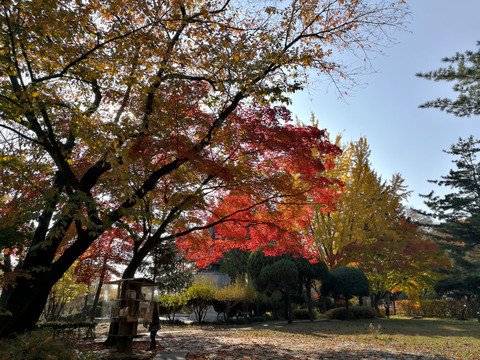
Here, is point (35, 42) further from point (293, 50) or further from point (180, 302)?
point (180, 302)

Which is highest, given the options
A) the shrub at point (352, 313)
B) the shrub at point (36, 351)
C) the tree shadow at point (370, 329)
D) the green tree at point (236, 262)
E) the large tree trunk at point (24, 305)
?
the green tree at point (236, 262)

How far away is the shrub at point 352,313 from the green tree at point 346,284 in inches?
32.7

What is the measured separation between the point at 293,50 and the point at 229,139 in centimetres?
277

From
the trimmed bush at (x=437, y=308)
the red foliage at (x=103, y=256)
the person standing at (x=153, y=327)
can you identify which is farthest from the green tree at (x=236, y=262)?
A: the person standing at (x=153, y=327)

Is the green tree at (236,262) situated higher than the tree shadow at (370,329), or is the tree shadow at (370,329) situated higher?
the green tree at (236,262)

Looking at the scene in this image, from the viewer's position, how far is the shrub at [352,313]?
19.1m

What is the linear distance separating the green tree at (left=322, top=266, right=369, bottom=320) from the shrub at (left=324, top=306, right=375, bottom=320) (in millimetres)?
831

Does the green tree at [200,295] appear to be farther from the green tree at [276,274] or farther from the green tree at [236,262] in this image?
the green tree at [236,262]

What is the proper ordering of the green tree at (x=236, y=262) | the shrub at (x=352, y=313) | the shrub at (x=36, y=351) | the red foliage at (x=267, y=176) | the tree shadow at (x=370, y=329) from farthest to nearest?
the green tree at (x=236, y=262) → the shrub at (x=352, y=313) → the tree shadow at (x=370, y=329) → the red foliage at (x=267, y=176) → the shrub at (x=36, y=351)

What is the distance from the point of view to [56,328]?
10609 mm

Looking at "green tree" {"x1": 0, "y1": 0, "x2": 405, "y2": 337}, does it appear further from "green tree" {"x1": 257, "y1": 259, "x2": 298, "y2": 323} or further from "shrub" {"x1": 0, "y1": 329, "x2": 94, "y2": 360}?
"green tree" {"x1": 257, "y1": 259, "x2": 298, "y2": 323}

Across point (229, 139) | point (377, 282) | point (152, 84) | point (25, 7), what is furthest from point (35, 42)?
point (377, 282)

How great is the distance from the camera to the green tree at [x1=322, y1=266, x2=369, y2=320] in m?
18.6

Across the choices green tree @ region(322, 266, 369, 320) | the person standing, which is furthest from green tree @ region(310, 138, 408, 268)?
the person standing
